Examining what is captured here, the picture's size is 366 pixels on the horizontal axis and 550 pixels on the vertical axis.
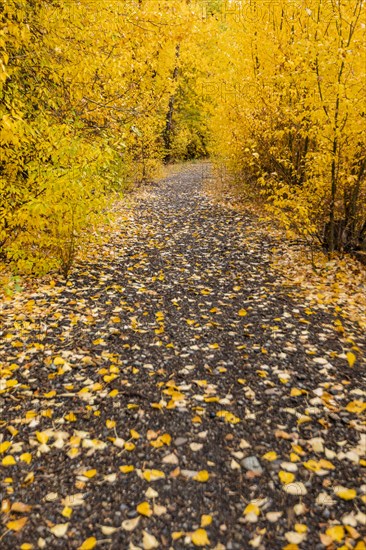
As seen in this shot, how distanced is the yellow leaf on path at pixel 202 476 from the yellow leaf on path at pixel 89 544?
0.77 meters

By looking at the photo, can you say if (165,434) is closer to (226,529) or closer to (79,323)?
(226,529)

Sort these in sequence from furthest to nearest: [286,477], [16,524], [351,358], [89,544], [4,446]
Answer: [351,358] → [4,446] → [286,477] → [16,524] → [89,544]

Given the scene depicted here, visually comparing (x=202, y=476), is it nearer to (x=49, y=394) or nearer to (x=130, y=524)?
(x=130, y=524)

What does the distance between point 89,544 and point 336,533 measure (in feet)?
4.91

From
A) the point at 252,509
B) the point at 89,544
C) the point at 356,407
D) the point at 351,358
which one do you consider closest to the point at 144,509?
the point at 89,544

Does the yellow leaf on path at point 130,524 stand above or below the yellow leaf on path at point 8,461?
below

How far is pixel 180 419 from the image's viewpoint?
3.38 m

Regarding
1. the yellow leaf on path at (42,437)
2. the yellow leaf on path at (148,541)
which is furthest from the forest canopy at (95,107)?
the yellow leaf on path at (148,541)

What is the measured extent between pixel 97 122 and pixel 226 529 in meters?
7.16

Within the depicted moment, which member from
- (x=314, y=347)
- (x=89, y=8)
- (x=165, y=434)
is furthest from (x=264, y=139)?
(x=165, y=434)

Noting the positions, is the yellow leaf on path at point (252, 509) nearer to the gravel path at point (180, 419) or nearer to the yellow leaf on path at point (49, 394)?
the gravel path at point (180, 419)

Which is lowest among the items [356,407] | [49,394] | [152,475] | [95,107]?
[356,407]

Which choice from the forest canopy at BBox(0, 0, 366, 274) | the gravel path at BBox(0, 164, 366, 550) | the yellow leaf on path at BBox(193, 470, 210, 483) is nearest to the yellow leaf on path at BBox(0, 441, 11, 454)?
the gravel path at BBox(0, 164, 366, 550)

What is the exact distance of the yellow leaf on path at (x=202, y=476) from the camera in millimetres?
2797
